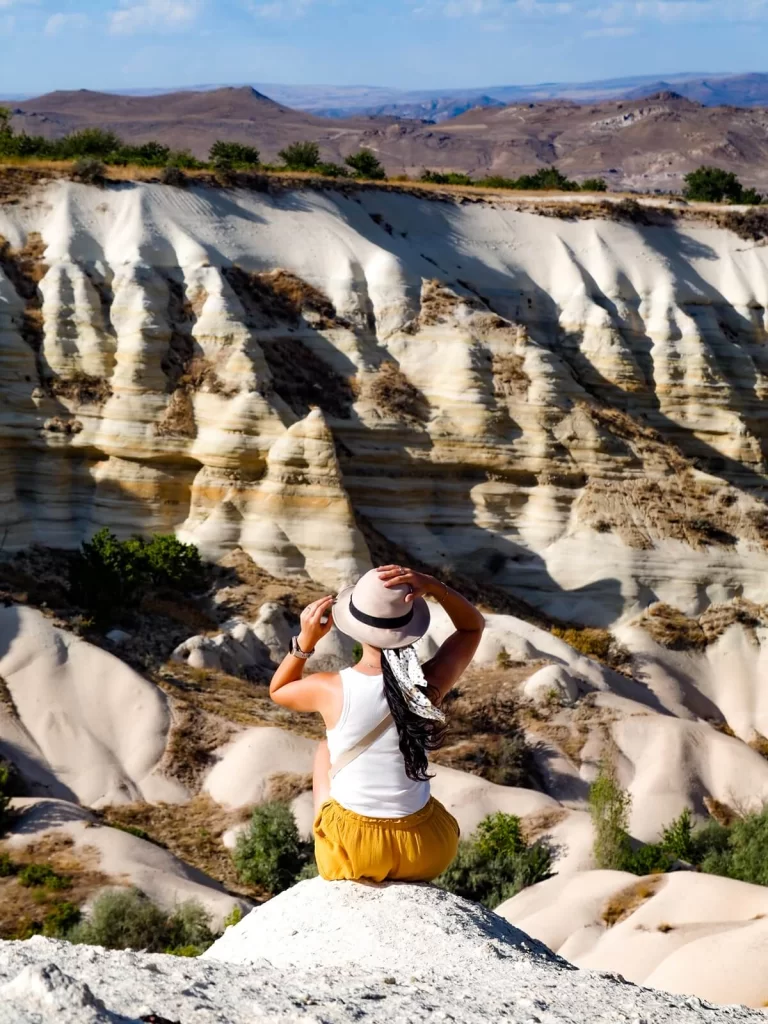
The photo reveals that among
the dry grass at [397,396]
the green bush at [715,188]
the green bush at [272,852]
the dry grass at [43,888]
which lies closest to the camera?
the dry grass at [43,888]

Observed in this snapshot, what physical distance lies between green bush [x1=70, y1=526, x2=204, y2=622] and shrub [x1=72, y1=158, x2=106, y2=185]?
10988 mm

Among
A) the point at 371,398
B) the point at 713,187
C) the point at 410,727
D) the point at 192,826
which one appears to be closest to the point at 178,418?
the point at 371,398

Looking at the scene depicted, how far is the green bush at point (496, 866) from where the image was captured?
19.5 metres

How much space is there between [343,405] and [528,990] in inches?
1116

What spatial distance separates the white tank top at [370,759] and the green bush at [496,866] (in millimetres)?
10388

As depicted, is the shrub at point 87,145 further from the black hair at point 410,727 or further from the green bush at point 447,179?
the black hair at point 410,727

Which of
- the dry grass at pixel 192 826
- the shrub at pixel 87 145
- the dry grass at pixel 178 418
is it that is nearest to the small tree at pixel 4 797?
the dry grass at pixel 192 826

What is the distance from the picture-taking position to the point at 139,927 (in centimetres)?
1706

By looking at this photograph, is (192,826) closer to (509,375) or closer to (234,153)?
(509,375)

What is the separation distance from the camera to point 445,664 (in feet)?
29.2

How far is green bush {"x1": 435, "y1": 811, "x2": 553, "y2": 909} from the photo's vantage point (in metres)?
19.5

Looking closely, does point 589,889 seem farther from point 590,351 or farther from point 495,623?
point 590,351

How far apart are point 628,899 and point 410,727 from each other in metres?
9.60

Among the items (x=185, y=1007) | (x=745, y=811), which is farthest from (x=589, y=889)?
(x=185, y=1007)
